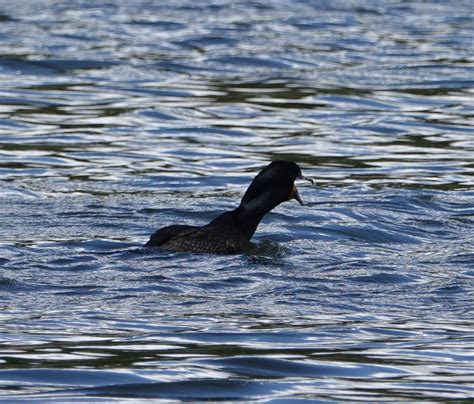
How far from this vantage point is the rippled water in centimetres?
843

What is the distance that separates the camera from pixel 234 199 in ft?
49.1

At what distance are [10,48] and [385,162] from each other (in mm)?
9209

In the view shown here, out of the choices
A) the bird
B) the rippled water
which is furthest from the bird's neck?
the rippled water

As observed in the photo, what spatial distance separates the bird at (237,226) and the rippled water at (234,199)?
0.16 metres

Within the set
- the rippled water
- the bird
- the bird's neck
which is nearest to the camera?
the rippled water

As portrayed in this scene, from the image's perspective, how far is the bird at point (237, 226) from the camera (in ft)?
38.0

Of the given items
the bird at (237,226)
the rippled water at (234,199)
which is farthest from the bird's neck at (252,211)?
the rippled water at (234,199)

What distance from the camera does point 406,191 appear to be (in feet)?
50.1

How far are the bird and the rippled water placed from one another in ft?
0.51

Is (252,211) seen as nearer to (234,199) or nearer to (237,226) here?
(237,226)

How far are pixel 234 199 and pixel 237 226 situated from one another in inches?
115

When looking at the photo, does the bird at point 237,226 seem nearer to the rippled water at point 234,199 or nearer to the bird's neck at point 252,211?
the bird's neck at point 252,211

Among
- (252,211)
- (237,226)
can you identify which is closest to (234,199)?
(252,211)

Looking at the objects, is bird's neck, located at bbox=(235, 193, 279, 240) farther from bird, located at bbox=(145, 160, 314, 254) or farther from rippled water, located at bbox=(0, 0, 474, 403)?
rippled water, located at bbox=(0, 0, 474, 403)
